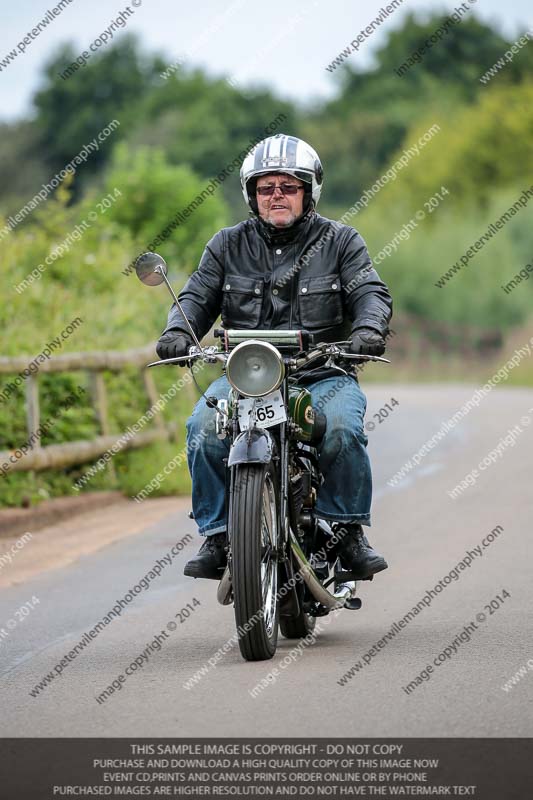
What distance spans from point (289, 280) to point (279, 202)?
1.20ft

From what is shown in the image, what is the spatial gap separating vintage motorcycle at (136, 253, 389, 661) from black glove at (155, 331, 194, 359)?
0.26 ft

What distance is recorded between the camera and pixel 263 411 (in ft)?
21.8

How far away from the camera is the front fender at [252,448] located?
641 centimetres

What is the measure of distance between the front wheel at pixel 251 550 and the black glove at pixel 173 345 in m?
0.74

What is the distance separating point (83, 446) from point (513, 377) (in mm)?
30591

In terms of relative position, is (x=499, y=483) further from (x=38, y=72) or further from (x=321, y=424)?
(x=38, y=72)

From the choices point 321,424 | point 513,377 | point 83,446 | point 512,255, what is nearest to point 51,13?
point 83,446

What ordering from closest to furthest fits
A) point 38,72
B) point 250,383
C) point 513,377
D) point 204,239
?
point 250,383
point 204,239
point 513,377
point 38,72

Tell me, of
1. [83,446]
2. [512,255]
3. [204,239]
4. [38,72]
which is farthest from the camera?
[38,72]

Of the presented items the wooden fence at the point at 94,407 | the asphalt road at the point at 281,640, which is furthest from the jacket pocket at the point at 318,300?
the wooden fence at the point at 94,407

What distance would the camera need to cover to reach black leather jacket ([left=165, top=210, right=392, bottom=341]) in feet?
23.7

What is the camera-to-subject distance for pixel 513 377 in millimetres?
42844
